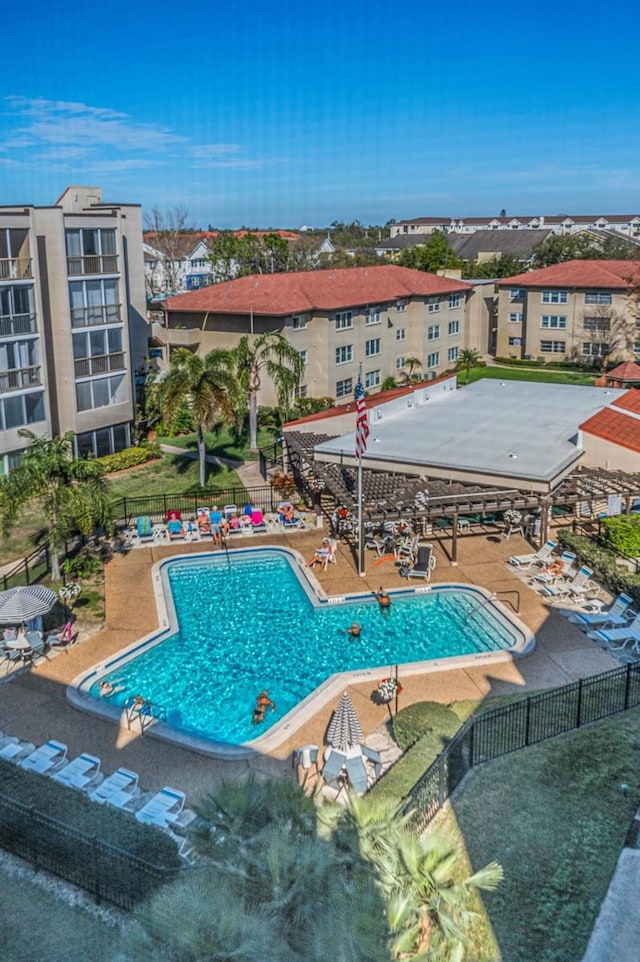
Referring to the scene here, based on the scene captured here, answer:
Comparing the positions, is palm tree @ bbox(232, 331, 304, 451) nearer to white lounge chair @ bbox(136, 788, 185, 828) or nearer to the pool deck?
the pool deck

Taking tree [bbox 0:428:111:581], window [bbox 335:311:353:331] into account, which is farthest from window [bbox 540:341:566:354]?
tree [bbox 0:428:111:581]

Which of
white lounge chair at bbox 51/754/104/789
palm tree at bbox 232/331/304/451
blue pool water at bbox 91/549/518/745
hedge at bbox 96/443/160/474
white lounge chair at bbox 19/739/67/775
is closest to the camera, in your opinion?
white lounge chair at bbox 51/754/104/789

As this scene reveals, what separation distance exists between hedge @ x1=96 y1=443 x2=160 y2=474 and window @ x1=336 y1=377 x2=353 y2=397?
15126 mm

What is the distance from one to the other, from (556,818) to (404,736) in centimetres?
404

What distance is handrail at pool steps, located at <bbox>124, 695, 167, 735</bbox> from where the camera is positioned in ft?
59.9

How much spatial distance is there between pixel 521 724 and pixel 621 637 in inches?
235

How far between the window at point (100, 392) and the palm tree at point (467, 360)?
97.6ft

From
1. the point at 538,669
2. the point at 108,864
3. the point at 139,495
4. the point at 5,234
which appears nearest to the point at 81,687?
the point at 108,864

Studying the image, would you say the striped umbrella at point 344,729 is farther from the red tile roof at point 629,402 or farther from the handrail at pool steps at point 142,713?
the red tile roof at point 629,402

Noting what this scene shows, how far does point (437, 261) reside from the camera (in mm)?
93750

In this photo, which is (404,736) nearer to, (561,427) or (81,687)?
(81,687)

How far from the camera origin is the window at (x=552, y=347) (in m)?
66.4

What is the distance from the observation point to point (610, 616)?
2223 centimetres

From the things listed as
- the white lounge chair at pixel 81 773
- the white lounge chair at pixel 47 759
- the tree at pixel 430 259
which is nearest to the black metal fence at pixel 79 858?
the white lounge chair at pixel 81 773
